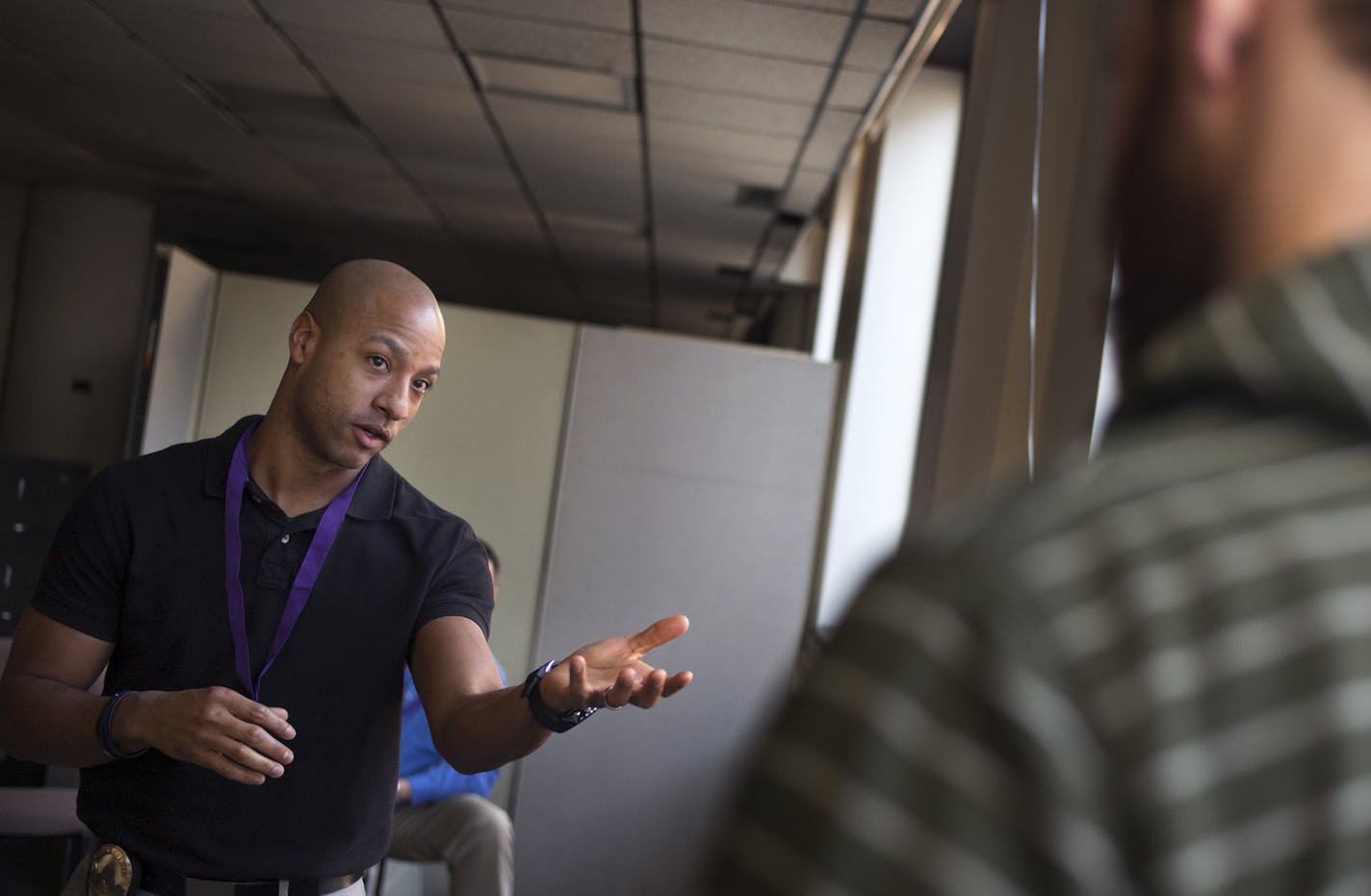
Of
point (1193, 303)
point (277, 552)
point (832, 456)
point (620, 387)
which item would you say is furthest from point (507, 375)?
point (1193, 303)

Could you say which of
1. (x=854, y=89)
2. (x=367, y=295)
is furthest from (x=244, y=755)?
(x=854, y=89)

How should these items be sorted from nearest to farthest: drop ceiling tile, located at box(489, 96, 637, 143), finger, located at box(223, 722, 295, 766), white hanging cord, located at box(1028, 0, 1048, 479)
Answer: finger, located at box(223, 722, 295, 766)
white hanging cord, located at box(1028, 0, 1048, 479)
drop ceiling tile, located at box(489, 96, 637, 143)

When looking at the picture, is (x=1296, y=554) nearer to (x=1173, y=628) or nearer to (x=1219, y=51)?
(x=1173, y=628)

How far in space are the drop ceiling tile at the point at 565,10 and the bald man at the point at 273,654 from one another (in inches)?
117

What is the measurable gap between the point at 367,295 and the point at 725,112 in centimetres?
397

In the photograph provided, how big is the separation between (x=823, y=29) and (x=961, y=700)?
4483 mm

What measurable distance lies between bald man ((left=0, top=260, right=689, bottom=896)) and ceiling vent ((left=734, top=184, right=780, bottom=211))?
5.49 meters

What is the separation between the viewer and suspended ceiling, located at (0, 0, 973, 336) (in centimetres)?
482

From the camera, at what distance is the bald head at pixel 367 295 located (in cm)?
199

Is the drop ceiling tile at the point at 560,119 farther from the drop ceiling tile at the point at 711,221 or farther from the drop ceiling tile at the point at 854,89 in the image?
the drop ceiling tile at the point at 711,221

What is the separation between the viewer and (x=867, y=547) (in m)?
5.20

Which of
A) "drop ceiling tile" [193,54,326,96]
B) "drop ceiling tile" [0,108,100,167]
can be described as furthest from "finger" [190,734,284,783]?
"drop ceiling tile" [0,108,100,167]

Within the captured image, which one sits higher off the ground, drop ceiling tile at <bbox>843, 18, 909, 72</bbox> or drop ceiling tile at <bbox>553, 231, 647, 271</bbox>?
drop ceiling tile at <bbox>553, 231, 647, 271</bbox>

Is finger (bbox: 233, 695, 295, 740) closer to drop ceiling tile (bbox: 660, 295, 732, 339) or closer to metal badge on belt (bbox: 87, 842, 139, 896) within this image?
metal badge on belt (bbox: 87, 842, 139, 896)
